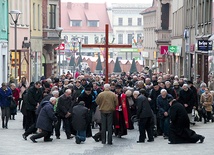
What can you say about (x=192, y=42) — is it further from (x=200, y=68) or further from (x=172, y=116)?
(x=172, y=116)

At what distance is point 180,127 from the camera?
81.2 ft

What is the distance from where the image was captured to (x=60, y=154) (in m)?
22.4

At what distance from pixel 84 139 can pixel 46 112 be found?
1.39m

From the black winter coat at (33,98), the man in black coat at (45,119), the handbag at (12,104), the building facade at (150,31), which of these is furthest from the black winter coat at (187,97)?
the building facade at (150,31)

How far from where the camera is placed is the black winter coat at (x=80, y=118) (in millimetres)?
25406

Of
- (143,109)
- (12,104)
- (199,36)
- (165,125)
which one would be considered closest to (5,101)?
(12,104)

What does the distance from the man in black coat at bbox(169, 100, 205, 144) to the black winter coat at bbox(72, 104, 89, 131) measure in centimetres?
250

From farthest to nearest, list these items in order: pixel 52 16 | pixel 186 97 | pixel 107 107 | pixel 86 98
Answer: pixel 52 16
pixel 186 97
pixel 86 98
pixel 107 107

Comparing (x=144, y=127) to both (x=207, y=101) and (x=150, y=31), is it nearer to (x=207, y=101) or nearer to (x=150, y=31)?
(x=207, y=101)

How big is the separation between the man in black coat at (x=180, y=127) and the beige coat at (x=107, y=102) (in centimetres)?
175

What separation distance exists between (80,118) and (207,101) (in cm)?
871

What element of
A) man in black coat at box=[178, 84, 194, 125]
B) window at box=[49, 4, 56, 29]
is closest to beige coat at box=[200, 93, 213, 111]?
man in black coat at box=[178, 84, 194, 125]

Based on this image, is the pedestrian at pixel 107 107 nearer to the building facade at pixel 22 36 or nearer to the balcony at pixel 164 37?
the building facade at pixel 22 36

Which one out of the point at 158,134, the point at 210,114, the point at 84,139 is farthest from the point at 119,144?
the point at 210,114
